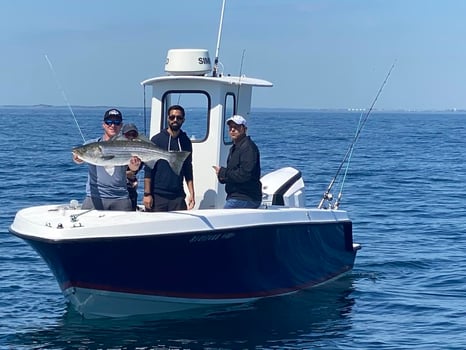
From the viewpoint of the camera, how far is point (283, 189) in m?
13.6

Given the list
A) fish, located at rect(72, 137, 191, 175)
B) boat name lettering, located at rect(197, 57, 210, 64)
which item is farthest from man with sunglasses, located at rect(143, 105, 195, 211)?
boat name lettering, located at rect(197, 57, 210, 64)

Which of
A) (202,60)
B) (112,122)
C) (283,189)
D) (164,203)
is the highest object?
(202,60)

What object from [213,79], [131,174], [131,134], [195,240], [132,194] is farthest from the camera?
[213,79]

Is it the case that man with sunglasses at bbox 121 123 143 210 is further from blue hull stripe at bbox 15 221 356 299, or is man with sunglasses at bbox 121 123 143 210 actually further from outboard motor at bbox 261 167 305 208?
outboard motor at bbox 261 167 305 208

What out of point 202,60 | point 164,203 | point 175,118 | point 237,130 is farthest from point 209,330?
point 202,60

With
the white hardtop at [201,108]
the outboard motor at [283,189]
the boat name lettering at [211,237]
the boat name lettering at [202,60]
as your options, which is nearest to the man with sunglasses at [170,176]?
the boat name lettering at [211,237]

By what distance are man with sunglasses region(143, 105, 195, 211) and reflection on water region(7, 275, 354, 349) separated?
4.23 feet

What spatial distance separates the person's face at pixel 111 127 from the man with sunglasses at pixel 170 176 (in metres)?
0.46

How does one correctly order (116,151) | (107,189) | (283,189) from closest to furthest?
1. (116,151)
2. (107,189)
3. (283,189)

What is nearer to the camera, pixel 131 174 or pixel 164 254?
pixel 164 254

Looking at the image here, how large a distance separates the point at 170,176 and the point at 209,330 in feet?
5.62

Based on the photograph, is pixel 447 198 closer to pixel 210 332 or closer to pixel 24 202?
pixel 24 202

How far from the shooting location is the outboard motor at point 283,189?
529 inches

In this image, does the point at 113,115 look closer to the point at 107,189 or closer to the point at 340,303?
the point at 107,189
